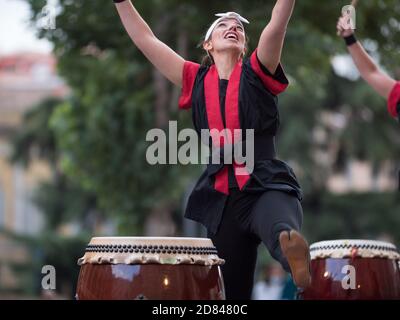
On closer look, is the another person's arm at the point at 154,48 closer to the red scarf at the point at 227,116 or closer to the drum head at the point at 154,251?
the red scarf at the point at 227,116

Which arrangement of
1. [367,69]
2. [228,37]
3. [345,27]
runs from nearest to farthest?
[228,37], [345,27], [367,69]

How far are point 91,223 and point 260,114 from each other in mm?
24843

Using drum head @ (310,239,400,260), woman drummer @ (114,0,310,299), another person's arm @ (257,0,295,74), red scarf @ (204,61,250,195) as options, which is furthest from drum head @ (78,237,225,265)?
drum head @ (310,239,400,260)

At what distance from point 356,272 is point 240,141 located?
97 centimetres

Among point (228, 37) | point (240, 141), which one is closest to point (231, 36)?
point (228, 37)

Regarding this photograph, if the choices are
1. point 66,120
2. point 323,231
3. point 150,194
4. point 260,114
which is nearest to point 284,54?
point 150,194

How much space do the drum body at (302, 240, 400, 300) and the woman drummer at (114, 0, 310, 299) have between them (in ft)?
1.88

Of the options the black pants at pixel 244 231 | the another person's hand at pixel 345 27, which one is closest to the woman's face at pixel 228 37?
the black pants at pixel 244 231

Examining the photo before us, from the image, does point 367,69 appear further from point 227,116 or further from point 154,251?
point 154,251

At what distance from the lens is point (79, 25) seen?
12.3 m

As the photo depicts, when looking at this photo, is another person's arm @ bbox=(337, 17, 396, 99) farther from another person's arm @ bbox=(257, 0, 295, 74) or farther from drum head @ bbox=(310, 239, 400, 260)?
another person's arm @ bbox=(257, 0, 295, 74)

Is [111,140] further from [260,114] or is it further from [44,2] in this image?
[260,114]

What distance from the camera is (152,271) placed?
3.88 m

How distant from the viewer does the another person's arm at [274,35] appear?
4.18 m
